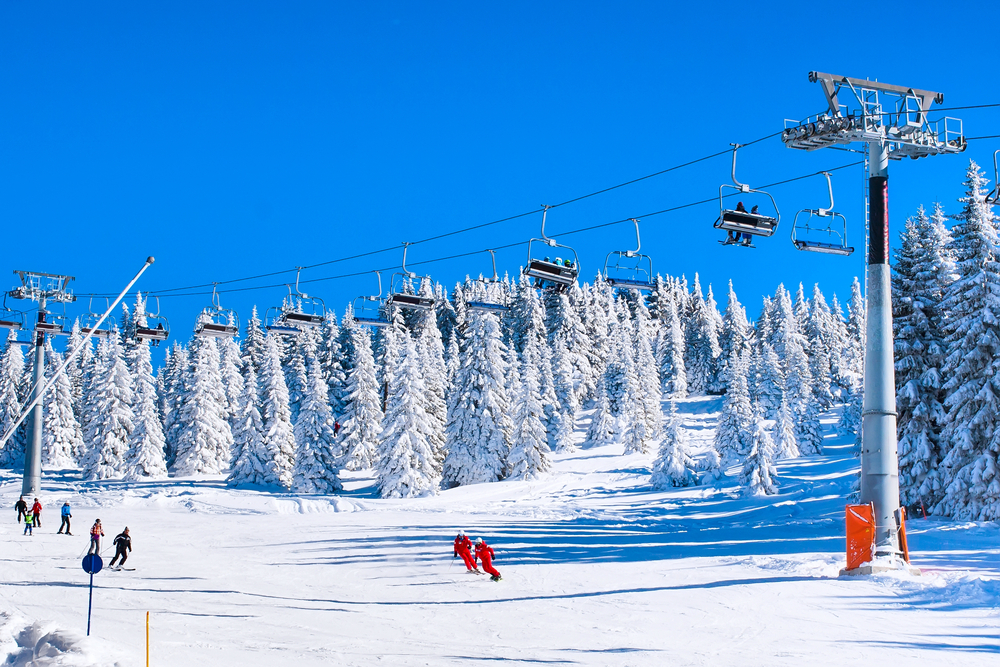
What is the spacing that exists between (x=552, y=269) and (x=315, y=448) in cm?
3692

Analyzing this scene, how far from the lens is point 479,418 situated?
59.1 meters

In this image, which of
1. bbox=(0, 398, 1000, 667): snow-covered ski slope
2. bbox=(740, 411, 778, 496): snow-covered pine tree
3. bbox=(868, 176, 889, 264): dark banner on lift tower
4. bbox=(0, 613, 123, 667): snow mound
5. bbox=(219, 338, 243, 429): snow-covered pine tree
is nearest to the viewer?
bbox=(0, 613, 123, 667): snow mound

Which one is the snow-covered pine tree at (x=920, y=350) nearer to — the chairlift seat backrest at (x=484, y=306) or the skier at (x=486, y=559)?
the chairlift seat backrest at (x=484, y=306)

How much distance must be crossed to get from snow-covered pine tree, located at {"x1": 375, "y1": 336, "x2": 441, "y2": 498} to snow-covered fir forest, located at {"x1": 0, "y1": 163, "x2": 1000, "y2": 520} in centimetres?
13

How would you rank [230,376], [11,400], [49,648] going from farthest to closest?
[230,376] < [11,400] < [49,648]

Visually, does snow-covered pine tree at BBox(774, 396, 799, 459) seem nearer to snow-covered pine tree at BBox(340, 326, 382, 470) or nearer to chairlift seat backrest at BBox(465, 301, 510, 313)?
snow-covered pine tree at BBox(340, 326, 382, 470)

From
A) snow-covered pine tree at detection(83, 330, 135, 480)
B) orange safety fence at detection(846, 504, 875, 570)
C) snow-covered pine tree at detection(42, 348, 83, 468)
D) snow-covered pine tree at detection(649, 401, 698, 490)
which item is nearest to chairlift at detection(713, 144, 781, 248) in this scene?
orange safety fence at detection(846, 504, 875, 570)

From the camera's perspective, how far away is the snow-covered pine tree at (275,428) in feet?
204

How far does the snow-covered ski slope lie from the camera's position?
1494 centimetres

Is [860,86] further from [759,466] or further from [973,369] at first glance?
[759,466]

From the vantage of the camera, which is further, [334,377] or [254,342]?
[254,342]

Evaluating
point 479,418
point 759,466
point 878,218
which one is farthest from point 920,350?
point 479,418

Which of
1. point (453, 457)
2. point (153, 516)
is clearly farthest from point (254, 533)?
A: point (453, 457)

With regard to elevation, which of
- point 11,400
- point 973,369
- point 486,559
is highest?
point 973,369
